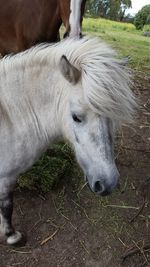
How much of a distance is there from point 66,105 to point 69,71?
186mm

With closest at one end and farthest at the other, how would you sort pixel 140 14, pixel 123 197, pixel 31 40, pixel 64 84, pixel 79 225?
pixel 64 84
pixel 79 225
pixel 123 197
pixel 31 40
pixel 140 14

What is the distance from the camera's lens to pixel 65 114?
1.96 metres

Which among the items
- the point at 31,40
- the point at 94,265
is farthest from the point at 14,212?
the point at 31,40

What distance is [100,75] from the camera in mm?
1813

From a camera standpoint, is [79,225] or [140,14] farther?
[140,14]

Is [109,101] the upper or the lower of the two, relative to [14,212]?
upper

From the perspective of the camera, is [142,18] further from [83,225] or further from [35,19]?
[83,225]

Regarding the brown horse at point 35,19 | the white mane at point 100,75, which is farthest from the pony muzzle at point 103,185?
the brown horse at point 35,19

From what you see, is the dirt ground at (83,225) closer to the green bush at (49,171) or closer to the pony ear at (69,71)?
the green bush at (49,171)

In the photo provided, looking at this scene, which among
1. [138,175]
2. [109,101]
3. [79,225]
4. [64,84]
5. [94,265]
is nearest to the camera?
[109,101]

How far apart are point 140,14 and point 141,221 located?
68.3 feet

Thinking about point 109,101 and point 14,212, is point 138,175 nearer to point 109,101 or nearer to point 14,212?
Answer: point 14,212

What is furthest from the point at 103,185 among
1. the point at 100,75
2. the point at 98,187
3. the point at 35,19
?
the point at 35,19

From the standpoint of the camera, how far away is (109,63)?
186 cm
